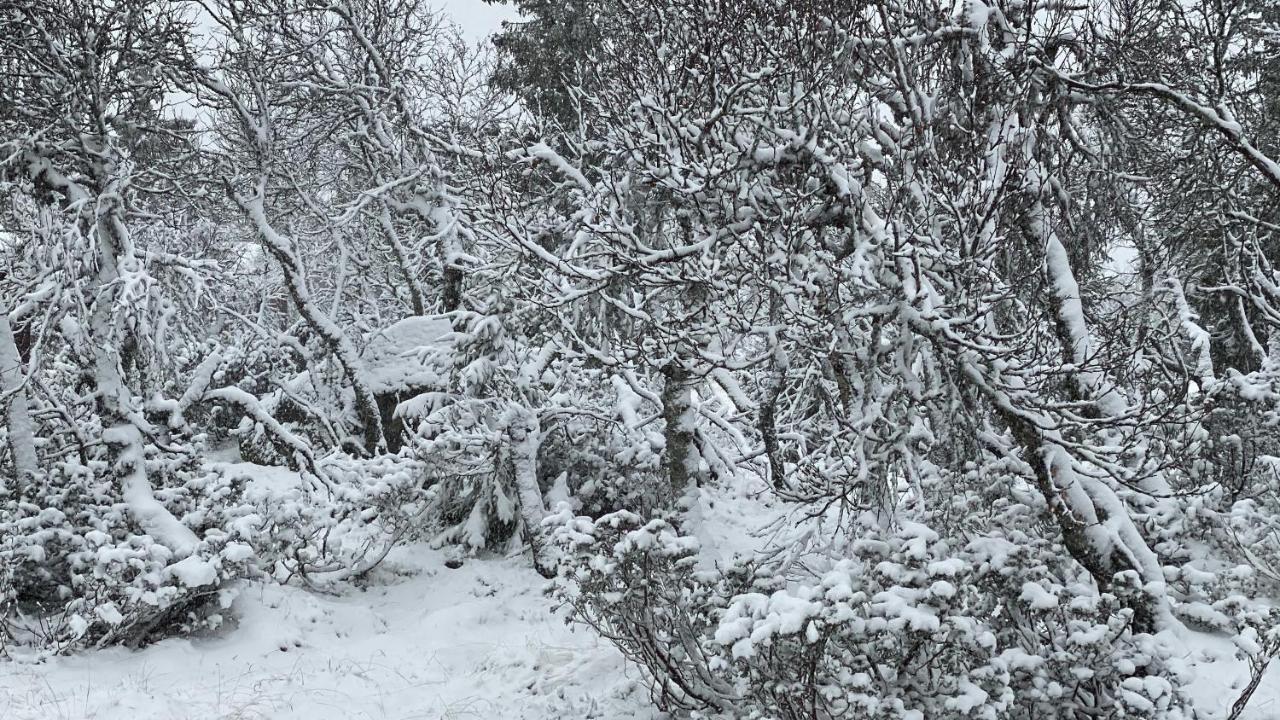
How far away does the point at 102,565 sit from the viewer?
21.3ft

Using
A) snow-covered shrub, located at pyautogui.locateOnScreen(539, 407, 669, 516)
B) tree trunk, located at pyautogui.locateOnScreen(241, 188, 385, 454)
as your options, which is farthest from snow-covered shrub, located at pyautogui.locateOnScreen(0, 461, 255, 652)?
snow-covered shrub, located at pyautogui.locateOnScreen(539, 407, 669, 516)

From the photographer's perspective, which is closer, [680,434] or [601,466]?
[680,434]

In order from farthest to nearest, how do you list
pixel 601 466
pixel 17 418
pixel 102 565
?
pixel 601 466
pixel 17 418
pixel 102 565

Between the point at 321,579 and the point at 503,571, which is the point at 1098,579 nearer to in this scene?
the point at 503,571

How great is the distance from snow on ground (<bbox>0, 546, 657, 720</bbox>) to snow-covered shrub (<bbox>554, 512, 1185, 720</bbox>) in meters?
1.94

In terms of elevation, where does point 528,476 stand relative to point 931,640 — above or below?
above

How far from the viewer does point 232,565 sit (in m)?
7.12

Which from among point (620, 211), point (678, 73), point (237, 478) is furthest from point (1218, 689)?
point (237, 478)

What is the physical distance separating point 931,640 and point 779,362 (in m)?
2.28

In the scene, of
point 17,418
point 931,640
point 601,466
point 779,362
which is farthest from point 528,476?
point 931,640

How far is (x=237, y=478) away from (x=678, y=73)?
6.42 meters

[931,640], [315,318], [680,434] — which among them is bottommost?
[931,640]

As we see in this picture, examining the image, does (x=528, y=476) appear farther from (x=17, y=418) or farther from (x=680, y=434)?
(x=17, y=418)

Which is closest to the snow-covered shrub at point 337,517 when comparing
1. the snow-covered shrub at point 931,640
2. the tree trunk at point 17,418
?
the tree trunk at point 17,418
